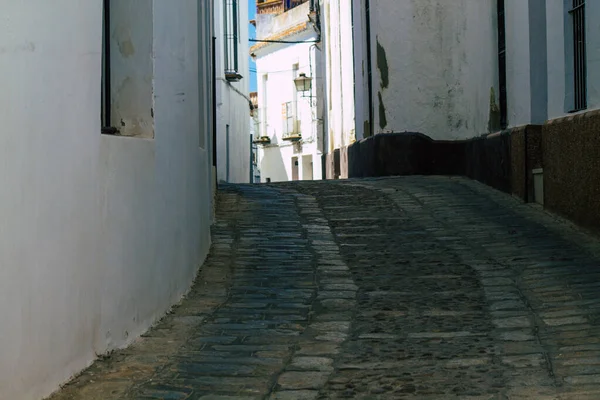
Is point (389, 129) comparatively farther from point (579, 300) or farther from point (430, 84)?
point (579, 300)

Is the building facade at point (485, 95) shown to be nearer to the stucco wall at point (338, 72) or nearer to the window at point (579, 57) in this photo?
the window at point (579, 57)

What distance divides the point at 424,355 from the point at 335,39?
20.3 m

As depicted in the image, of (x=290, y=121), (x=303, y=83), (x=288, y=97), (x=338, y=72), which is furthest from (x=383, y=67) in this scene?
(x=288, y=97)

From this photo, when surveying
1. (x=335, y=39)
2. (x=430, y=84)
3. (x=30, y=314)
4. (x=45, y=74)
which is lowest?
(x=30, y=314)

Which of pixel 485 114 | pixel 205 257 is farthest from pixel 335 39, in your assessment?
pixel 205 257

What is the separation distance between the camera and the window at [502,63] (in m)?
13.0

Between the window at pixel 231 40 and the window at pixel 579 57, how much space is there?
13461 mm

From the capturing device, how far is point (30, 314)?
3896mm

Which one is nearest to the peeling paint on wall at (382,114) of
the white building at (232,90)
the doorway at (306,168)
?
the white building at (232,90)

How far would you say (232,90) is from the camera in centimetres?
2361

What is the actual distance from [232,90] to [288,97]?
14541 millimetres

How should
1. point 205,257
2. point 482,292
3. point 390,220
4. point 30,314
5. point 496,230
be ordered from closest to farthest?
point 30,314 < point 482,292 < point 205,257 < point 496,230 < point 390,220

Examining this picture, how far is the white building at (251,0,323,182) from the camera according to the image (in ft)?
114

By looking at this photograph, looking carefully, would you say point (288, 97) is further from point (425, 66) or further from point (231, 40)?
point (425, 66)
